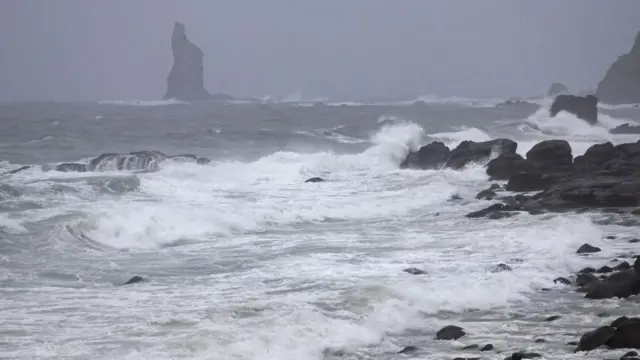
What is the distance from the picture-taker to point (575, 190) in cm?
2225

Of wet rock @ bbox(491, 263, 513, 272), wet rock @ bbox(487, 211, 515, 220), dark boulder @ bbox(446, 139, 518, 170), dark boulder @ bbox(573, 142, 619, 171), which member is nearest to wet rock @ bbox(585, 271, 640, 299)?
wet rock @ bbox(491, 263, 513, 272)

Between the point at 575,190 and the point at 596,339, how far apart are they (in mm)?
12975

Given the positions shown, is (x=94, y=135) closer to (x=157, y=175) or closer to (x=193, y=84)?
(x=157, y=175)

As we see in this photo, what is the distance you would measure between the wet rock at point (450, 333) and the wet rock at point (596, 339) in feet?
5.19

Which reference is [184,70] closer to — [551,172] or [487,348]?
[551,172]

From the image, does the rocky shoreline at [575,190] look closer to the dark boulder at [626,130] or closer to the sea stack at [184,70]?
the dark boulder at [626,130]

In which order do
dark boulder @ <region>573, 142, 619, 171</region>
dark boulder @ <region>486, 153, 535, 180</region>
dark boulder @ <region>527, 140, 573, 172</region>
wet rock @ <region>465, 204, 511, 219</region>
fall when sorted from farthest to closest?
1. dark boulder @ <region>486, 153, 535, 180</region>
2. dark boulder @ <region>527, 140, 573, 172</region>
3. dark boulder @ <region>573, 142, 619, 171</region>
4. wet rock @ <region>465, 204, 511, 219</region>

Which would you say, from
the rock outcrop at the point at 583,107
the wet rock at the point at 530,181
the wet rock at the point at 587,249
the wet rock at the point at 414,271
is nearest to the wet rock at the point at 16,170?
the wet rock at the point at 530,181

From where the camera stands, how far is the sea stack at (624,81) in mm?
98750

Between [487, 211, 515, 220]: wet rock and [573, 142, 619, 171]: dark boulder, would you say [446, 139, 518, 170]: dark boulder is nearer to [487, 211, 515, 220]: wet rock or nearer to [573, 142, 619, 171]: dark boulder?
[573, 142, 619, 171]: dark boulder

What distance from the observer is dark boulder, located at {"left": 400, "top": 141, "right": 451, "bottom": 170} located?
33.8 m

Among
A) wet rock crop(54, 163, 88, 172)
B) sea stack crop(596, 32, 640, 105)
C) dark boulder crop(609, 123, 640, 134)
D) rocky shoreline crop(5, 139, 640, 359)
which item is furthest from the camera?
sea stack crop(596, 32, 640, 105)

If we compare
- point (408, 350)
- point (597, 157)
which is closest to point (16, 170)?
point (597, 157)

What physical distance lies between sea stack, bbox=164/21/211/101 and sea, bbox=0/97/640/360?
93.1m
